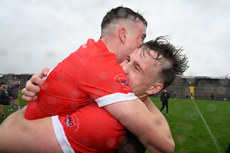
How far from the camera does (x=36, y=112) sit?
1.59 metres

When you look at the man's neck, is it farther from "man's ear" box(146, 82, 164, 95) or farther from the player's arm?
the player's arm

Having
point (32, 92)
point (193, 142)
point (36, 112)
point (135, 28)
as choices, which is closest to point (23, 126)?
point (36, 112)

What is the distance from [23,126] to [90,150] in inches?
24.7

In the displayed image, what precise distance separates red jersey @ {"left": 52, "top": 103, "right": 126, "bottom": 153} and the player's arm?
88mm

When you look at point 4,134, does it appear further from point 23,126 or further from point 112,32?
point 112,32

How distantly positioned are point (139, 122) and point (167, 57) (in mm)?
863

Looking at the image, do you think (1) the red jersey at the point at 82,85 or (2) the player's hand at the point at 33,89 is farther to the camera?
(2) the player's hand at the point at 33,89

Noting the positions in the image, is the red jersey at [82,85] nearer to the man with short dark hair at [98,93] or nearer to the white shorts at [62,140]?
the man with short dark hair at [98,93]

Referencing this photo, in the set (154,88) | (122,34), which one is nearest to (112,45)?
(122,34)

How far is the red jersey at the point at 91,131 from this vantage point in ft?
4.36

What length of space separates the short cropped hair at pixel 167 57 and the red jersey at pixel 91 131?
779mm

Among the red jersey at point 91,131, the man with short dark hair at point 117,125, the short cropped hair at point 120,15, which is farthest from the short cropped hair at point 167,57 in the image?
the red jersey at point 91,131

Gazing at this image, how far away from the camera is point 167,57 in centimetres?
185

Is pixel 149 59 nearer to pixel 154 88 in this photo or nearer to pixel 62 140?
pixel 154 88
